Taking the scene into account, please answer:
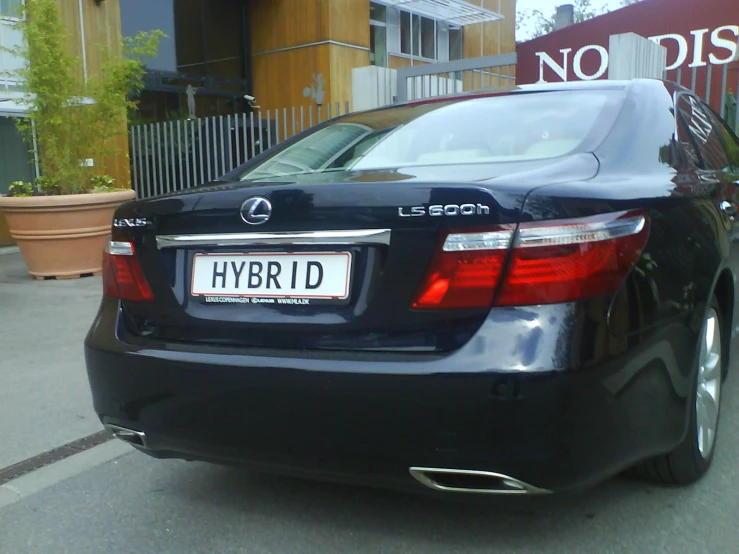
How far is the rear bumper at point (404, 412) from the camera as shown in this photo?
6.03 feet

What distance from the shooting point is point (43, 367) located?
4590 mm

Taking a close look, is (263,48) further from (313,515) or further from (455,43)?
(313,515)

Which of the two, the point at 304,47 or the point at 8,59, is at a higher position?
the point at 304,47

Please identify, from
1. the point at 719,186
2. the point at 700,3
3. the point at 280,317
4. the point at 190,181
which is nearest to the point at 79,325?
the point at 280,317

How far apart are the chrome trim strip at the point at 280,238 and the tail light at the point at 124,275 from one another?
14 centimetres

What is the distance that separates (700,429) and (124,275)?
6.29ft

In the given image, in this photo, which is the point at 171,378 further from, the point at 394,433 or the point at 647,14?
the point at 647,14

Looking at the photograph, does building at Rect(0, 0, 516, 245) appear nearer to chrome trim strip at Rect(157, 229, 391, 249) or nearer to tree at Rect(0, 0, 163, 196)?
tree at Rect(0, 0, 163, 196)

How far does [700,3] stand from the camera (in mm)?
24000

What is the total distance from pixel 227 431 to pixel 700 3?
1017 inches

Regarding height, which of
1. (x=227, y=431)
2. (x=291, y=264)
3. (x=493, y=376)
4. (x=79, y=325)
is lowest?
(x=79, y=325)

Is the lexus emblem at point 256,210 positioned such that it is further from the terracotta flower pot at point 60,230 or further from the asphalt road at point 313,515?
the terracotta flower pot at point 60,230

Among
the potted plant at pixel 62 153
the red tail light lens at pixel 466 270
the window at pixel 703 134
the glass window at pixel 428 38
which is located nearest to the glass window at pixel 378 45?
the glass window at pixel 428 38

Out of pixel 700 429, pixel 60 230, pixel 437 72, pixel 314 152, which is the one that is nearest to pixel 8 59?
pixel 60 230
